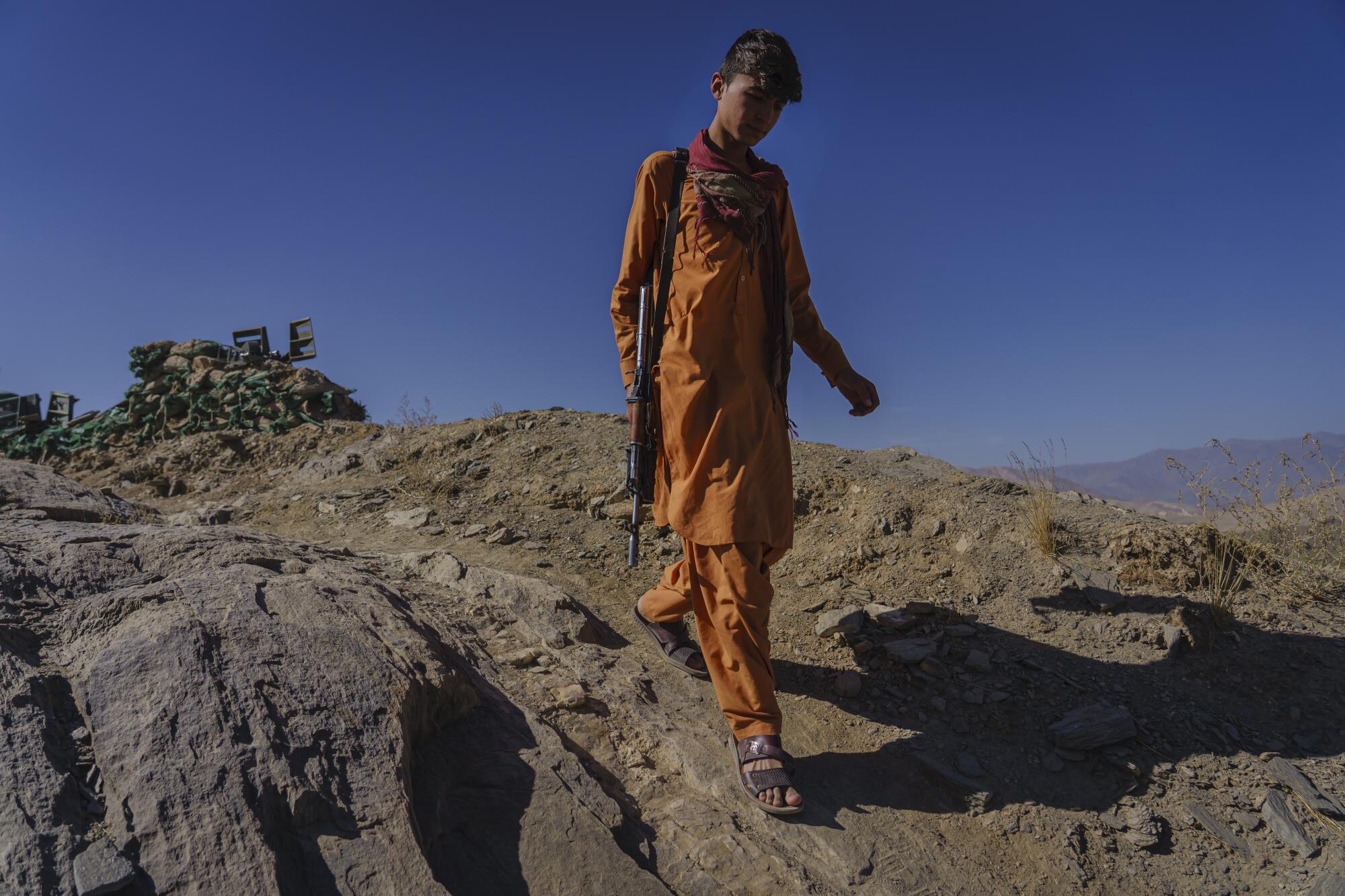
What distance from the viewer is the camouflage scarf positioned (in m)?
2.37

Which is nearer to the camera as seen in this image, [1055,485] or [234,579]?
[234,579]

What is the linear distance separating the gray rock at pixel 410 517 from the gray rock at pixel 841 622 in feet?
8.60

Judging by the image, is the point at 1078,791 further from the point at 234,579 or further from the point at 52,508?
the point at 52,508

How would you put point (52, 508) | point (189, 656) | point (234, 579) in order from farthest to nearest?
point (52, 508) < point (234, 579) < point (189, 656)

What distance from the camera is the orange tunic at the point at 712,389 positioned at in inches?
86.9

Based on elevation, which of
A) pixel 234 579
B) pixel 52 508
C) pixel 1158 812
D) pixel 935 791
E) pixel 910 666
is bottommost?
pixel 1158 812

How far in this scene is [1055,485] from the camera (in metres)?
3.79

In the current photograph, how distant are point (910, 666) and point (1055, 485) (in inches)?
60.9

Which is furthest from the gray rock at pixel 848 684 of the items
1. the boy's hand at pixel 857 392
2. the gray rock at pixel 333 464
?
the gray rock at pixel 333 464

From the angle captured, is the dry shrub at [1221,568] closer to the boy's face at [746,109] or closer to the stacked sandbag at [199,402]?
the boy's face at [746,109]

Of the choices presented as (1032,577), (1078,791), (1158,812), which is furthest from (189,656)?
(1032,577)

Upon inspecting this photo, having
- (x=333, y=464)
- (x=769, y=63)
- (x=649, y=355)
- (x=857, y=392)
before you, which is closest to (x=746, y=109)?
(x=769, y=63)

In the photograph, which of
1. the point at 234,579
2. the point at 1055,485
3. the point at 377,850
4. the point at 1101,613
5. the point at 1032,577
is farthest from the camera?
the point at 1055,485

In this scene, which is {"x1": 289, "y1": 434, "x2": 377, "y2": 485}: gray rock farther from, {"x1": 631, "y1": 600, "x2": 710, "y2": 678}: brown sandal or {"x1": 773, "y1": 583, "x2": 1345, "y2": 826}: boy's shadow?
{"x1": 773, "y1": 583, "x2": 1345, "y2": 826}: boy's shadow
